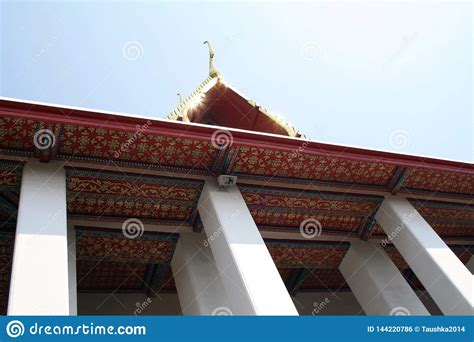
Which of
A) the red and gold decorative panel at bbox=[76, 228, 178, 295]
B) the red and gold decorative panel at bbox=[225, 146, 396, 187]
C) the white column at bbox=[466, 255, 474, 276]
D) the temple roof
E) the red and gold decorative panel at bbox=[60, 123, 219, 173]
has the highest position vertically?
the temple roof

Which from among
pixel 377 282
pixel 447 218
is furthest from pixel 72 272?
pixel 447 218

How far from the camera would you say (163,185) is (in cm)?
569

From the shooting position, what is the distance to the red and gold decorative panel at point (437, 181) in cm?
652

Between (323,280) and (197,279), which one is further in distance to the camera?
(323,280)

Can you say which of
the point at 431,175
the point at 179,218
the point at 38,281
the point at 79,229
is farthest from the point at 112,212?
the point at 431,175

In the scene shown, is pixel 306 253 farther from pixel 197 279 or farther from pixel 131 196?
pixel 131 196

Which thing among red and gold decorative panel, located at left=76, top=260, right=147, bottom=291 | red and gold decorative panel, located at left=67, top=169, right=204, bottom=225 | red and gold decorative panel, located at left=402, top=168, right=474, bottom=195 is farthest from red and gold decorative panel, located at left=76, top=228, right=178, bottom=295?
red and gold decorative panel, located at left=402, top=168, right=474, bottom=195

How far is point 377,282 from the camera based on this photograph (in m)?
6.46

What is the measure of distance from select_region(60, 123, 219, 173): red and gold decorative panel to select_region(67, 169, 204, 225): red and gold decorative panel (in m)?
0.21

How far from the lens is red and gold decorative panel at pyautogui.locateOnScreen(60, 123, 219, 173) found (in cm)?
495

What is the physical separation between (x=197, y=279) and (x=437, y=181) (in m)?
3.62

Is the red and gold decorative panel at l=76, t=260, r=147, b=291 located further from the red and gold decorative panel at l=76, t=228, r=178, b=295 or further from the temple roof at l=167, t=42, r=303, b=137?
the temple roof at l=167, t=42, r=303, b=137
